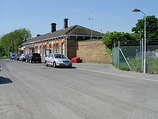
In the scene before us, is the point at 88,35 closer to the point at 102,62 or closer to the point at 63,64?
the point at 102,62

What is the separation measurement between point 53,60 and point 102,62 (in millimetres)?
7717

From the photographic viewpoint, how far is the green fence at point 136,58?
15281mm

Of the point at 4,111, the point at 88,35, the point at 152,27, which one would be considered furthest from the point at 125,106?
the point at 152,27

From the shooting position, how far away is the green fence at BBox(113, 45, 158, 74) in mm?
15281

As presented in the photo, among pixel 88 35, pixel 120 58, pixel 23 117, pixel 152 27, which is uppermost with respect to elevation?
pixel 152 27

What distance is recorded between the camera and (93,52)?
28.9 m

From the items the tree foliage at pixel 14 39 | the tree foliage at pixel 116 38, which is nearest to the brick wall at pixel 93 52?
the tree foliage at pixel 116 38

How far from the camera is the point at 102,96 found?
7.55m

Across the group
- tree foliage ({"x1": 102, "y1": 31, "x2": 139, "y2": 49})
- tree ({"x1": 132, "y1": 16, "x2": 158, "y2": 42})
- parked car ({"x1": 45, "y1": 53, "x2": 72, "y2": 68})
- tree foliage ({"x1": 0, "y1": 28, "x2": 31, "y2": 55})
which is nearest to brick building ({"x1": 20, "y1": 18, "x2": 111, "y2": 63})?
tree foliage ({"x1": 102, "y1": 31, "x2": 139, "y2": 49})

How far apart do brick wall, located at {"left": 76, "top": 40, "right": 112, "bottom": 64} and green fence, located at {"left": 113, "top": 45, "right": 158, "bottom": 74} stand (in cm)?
733

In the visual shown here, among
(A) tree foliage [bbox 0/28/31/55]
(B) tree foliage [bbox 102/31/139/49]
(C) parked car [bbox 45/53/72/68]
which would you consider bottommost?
(C) parked car [bbox 45/53/72/68]

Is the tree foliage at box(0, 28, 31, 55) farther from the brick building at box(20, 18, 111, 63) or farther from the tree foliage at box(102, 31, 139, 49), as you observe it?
the tree foliage at box(102, 31, 139, 49)

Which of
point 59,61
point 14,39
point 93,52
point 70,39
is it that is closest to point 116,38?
point 93,52

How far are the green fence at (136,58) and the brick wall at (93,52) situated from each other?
733cm
